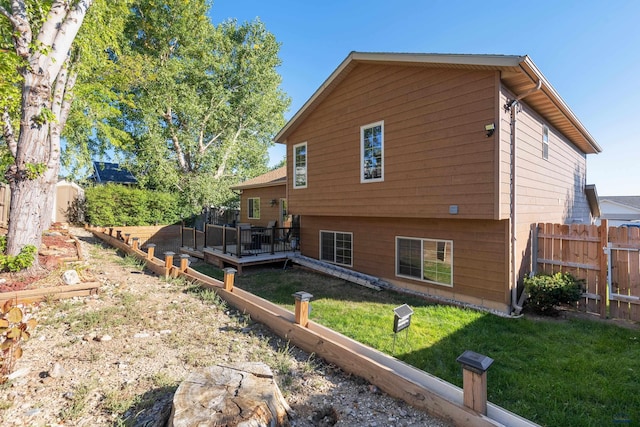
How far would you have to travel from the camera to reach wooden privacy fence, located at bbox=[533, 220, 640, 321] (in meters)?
5.48

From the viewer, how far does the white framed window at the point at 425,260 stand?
7020 mm

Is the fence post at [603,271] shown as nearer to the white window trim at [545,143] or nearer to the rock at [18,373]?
the white window trim at [545,143]

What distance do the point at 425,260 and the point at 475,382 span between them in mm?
5423

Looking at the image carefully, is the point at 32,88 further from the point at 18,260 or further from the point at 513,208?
the point at 513,208

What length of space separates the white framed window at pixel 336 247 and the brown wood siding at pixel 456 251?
0.80 ft

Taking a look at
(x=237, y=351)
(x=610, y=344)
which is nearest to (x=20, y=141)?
(x=237, y=351)

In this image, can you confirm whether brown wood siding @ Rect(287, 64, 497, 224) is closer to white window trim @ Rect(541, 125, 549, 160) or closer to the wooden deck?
the wooden deck

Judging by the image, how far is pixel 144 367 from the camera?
312 centimetres

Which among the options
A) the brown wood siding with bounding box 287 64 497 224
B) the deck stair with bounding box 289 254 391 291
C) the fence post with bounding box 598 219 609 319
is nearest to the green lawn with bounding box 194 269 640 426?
the fence post with bounding box 598 219 609 319

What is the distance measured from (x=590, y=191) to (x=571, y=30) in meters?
7.06

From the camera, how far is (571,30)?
812 cm

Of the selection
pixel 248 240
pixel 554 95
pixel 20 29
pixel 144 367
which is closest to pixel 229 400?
pixel 144 367

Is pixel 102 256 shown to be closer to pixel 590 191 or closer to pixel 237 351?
pixel 237 351

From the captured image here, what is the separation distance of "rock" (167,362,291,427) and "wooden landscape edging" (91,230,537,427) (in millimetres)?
946
